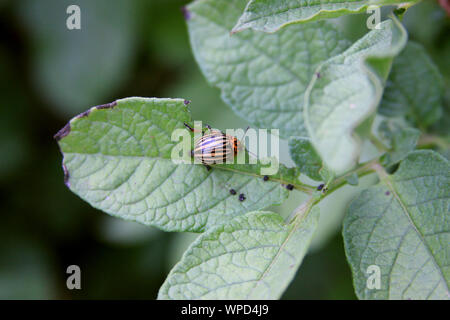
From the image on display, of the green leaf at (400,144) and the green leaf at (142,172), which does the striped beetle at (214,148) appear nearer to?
the green leaf at (142,172)

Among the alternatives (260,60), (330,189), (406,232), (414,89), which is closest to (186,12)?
(260,60)

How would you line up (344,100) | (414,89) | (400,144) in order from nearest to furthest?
(344,100)
(400,144)
(414,89)

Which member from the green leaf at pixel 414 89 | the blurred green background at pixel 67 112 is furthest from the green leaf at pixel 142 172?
the blurred green background at pixel 67 112

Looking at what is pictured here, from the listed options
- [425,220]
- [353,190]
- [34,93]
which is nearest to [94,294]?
[34,93]

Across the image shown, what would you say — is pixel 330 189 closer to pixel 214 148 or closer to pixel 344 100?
pixel 214 148

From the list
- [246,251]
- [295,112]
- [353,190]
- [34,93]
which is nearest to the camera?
[246,251]

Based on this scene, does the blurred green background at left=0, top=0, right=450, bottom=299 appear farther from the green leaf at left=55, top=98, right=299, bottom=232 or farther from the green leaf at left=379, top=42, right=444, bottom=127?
the green leaf at left=55, top=98, right=299, bottom=232
